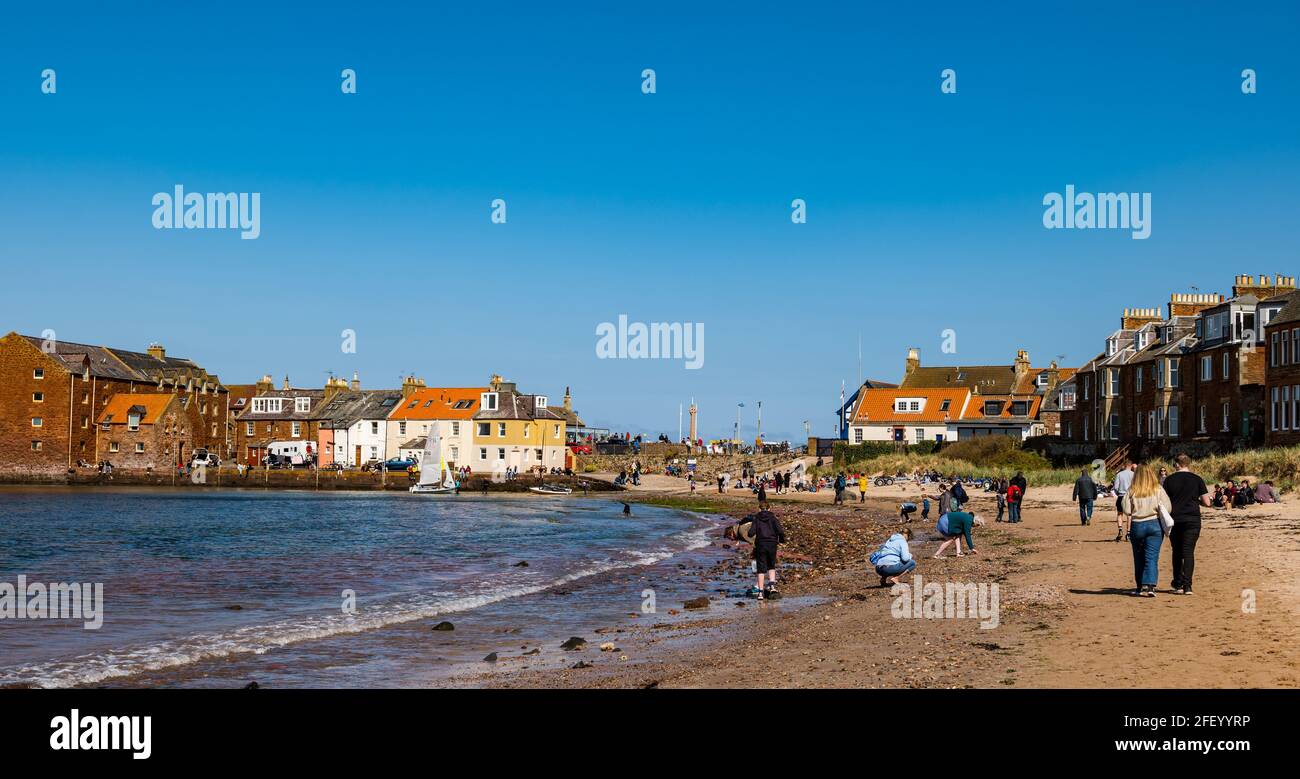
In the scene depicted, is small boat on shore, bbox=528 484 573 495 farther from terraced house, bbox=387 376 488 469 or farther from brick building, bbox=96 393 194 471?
brick building, bbox=96 393 194 471

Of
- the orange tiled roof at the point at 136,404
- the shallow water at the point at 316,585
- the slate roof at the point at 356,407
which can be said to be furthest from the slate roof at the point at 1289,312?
the orange tiled roof at the point at 136,404

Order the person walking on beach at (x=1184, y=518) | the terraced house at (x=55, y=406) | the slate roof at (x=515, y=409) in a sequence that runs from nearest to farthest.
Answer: the person walking on beach at (x=1184, y=518) < the terraced house at (x=55, y=406) < the slate roof at (x=515, y=409)

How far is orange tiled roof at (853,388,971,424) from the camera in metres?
87.9

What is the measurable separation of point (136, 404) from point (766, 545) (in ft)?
276

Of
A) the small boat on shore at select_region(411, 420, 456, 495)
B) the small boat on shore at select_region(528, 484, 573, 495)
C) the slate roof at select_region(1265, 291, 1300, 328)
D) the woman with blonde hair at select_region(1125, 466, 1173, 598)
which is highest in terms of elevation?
the slate roof at select_region(1265, 291, 1300, 328)

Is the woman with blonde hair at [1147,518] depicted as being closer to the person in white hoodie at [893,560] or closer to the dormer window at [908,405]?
the person in white hoodie at [893,560]

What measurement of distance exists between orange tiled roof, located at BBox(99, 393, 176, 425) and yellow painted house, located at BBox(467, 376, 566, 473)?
27.3 meters

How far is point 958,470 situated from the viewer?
67.8m

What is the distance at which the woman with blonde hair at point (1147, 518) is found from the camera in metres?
15.0

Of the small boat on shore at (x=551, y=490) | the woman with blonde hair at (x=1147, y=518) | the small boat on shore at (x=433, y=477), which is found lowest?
the small boat on shore at (x=551, y=490)

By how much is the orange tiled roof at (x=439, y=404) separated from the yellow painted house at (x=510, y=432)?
124 cm

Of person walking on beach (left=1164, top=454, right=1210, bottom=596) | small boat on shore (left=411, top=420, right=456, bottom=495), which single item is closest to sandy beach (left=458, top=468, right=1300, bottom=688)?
person walking on beach (left=1164, top=454, right=1210, bottom=596)
